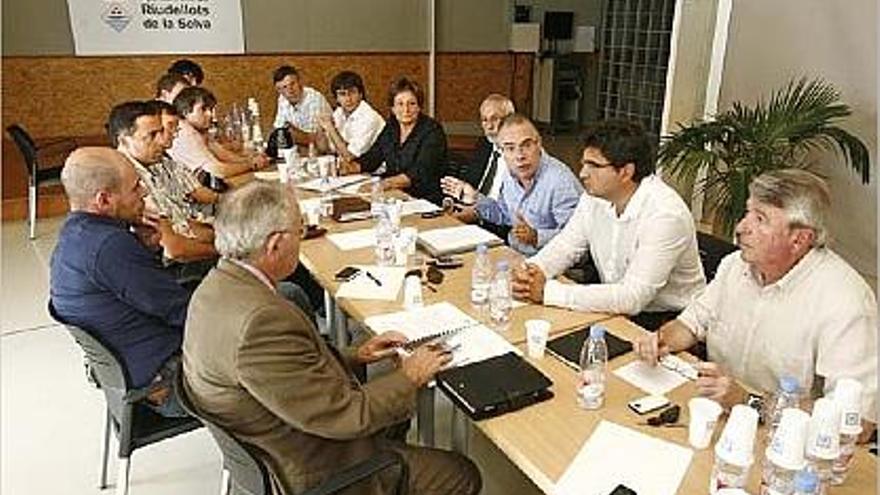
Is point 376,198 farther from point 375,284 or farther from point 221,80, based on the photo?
point 221,80

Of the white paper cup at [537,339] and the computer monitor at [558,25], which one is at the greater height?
the computer monitor at [558,25]

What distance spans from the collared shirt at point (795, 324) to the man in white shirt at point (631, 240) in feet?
0.73

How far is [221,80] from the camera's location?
6711 mm

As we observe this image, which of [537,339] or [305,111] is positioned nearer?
[537,339]

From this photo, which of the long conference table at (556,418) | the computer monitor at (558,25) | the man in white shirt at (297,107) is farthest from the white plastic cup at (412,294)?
the computer monitor at (558,25)

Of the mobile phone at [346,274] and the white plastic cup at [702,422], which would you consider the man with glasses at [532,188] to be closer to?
the mobile phone at [346,274]

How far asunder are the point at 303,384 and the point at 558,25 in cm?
796

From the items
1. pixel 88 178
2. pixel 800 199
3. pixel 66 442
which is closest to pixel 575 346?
pixel 800 199

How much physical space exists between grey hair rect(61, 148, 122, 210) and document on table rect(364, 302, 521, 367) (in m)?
0.89

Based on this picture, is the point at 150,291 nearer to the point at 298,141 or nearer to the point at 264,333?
the point at 264,333

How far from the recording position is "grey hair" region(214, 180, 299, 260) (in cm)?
171

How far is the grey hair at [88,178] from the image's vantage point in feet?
7.24

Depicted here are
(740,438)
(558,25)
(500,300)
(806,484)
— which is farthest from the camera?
(558,25)

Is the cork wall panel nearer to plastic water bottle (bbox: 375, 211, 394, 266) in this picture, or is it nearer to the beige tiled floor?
the beige tiled floor
